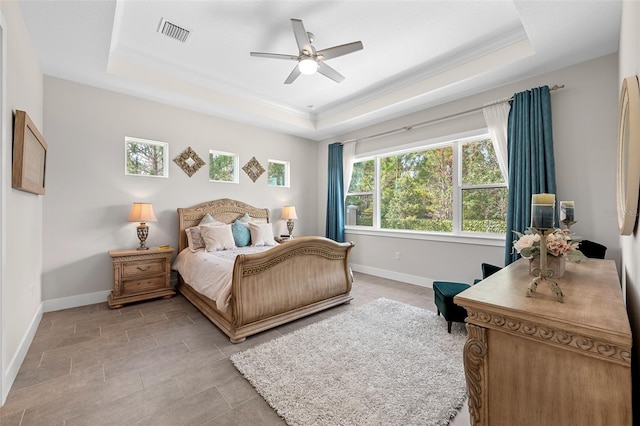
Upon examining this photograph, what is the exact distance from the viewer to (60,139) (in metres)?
3.31

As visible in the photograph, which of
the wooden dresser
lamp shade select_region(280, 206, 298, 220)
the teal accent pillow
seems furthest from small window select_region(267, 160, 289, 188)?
the wooden dresser

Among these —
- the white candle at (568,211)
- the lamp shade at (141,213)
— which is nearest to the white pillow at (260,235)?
the lamp shade at (141,213)

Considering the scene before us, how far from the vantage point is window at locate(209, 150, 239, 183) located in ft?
15.3

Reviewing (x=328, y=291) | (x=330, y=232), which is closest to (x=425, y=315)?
(x=328, y=291)

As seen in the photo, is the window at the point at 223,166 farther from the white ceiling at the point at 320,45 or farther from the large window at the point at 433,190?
the large window at the point at 433,190

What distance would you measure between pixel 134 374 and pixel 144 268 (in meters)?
1.89

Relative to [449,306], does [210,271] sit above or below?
above

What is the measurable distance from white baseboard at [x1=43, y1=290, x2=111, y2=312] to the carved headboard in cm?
108

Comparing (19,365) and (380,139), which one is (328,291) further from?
(380,139)

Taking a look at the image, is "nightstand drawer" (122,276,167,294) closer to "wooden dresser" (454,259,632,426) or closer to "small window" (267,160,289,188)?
"small window" (267,160,289,188)

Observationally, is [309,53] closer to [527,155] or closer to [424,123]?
[424,123]

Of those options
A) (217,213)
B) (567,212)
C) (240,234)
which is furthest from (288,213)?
(567,212)

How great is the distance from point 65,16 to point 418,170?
4.54m

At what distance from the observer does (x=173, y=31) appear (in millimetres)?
2803
